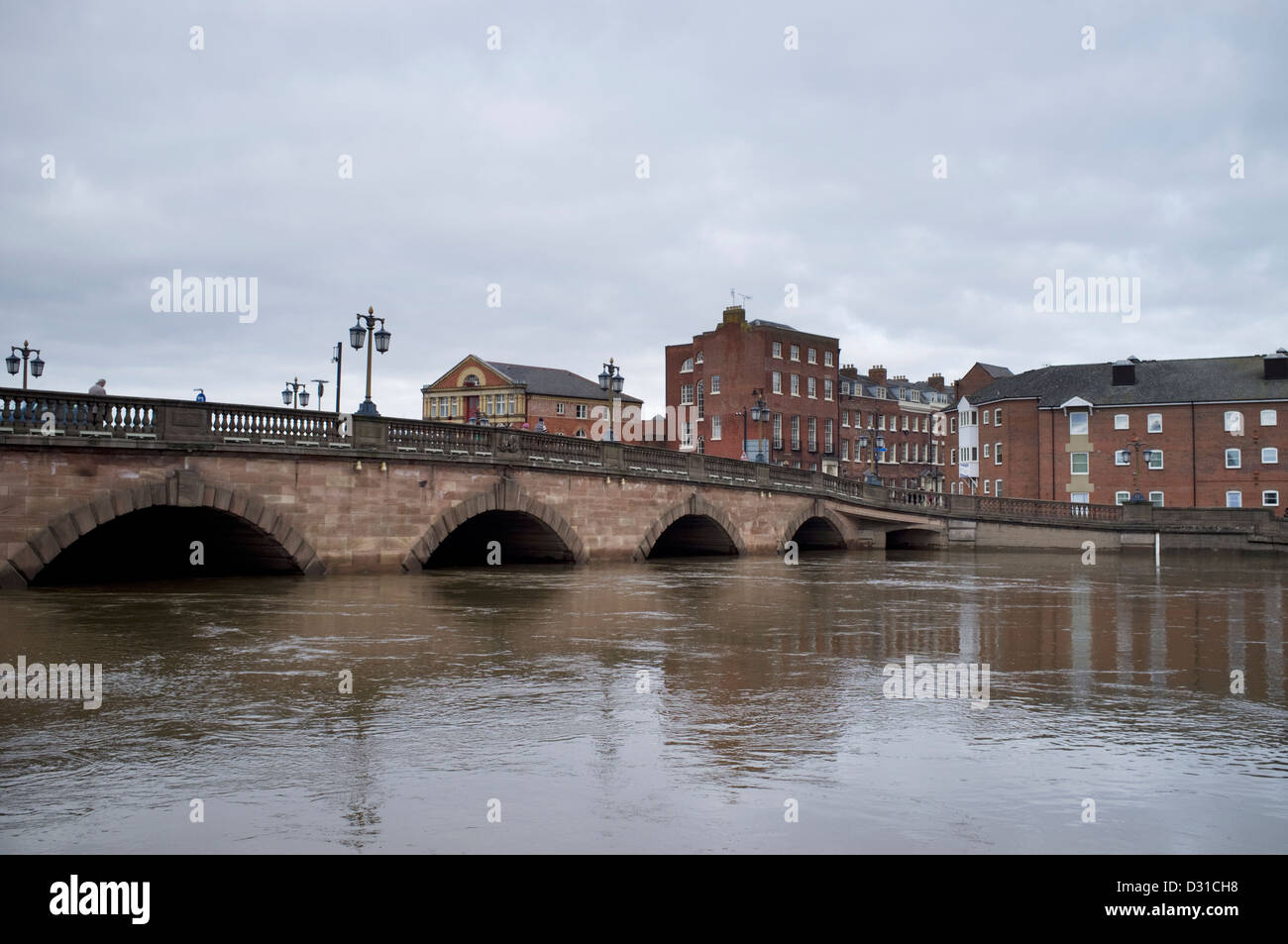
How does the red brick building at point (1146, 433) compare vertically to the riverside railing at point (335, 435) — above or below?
above

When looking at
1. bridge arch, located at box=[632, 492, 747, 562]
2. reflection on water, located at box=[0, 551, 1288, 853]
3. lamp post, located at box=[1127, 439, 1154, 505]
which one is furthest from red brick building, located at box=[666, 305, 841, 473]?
reflection on water, located at box=[0, 551, 1288, 853]

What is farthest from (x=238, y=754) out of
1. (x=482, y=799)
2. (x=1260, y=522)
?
(x=1260, y=522)

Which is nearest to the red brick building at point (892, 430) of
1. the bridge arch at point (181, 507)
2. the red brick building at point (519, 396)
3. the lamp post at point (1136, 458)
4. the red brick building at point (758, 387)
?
the red brick building at point (758, 387)

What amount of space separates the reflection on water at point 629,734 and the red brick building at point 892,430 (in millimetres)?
76848

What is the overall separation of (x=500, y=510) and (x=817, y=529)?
71.0ft

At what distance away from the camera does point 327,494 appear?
26250 millimetres

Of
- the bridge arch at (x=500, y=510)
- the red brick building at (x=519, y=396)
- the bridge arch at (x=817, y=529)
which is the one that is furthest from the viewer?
the red brick building at (x=519, y=396)

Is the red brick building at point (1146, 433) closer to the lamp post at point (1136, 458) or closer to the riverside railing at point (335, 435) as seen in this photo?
the lamp post at point (1136, 458)

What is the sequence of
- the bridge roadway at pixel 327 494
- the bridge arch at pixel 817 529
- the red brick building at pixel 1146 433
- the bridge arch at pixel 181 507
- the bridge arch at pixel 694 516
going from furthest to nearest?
the red brick building at pixel 1146 433 < the bridge arch at pixel 817 529 < the bridge arch at pixel 694 516 < the bridge roadway at pixel 327 494 < the bridge arch at pixel 181 507

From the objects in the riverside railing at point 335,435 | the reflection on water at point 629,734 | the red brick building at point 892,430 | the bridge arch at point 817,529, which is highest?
the red brick building at point 892,430

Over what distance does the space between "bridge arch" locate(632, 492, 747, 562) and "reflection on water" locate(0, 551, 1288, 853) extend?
16.6 metres

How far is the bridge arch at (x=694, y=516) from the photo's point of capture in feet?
119

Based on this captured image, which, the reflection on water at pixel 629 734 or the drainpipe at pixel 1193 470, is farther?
the drainpipe at pixel 1193 470
